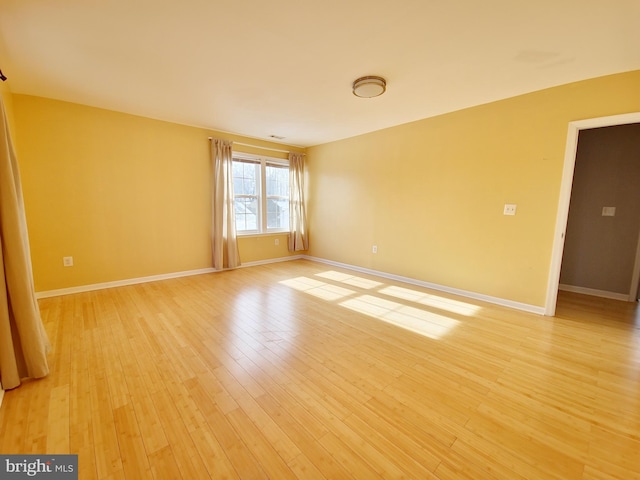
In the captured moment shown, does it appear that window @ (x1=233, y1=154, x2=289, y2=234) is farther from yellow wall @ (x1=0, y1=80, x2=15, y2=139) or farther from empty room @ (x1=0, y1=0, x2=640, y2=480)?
yellow wall @ (x1=0, y1=80, x2=15, y2=139)

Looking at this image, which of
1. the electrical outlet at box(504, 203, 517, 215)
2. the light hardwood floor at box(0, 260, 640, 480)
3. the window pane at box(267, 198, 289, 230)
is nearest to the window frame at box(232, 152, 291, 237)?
the window pane at box(267, 198, 289, 230)

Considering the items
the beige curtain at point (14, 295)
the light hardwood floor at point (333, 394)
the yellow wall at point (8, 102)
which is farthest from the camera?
the yellow wall at point (8, 102)

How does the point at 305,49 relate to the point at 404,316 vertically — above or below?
above

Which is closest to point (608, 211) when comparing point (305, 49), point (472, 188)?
point (472, 188)

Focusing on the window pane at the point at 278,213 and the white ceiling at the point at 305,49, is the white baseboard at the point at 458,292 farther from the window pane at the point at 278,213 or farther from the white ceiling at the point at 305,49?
the white ceiling at the point at 305,49

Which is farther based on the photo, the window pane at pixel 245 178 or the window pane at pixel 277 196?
the window pane at pixel 277 196

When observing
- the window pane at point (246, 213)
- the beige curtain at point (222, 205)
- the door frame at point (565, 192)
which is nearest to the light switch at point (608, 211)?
the door frame at point (565, 192)

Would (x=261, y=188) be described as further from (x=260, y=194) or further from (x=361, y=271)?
(x=361, y=271)

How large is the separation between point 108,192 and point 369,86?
3.70 m

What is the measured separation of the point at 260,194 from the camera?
5.16m

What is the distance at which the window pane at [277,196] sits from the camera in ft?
17.5

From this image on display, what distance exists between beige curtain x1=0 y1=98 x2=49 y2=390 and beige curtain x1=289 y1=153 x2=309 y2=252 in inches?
161

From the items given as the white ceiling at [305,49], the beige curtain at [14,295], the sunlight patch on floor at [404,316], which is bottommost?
the sunlight patch on floor at [404,316]

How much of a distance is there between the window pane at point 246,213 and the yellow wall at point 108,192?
58 cm
